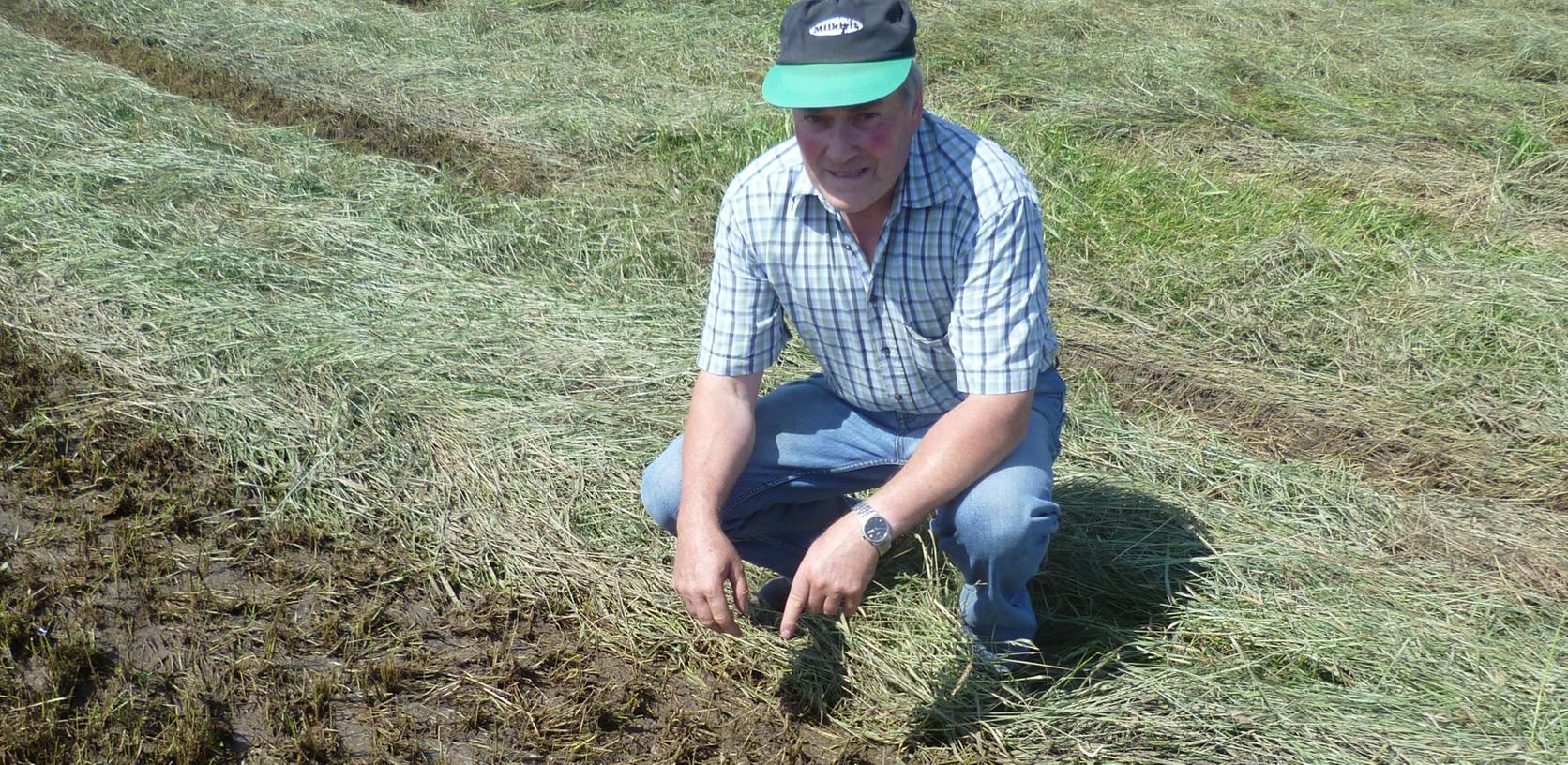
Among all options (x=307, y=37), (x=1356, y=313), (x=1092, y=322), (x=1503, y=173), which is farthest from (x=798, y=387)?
(x=307, y=37)

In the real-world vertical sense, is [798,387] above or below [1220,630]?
above

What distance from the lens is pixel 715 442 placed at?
7.47ft

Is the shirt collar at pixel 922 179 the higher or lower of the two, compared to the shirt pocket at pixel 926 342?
higher

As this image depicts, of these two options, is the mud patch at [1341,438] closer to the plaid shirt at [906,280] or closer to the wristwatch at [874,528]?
the plaid shirt at [906,280]

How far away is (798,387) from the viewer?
256 centimetres

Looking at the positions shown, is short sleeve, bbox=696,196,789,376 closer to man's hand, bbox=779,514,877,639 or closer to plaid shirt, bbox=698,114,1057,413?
plaid shirt, bbox=698,114,1057,413

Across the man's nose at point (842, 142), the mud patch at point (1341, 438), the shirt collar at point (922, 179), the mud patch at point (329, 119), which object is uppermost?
the man's nose at point (842, 142)

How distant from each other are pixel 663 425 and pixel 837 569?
1.47 meters

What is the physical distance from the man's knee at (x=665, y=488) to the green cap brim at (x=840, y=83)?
2.48 feet

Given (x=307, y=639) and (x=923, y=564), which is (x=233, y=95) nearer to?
(x=307, y=639)

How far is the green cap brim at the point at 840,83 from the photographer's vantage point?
1.99 metres

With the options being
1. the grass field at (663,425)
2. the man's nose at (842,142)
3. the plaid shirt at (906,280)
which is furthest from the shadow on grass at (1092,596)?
the man's nose at (842,142)

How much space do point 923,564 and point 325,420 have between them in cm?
166

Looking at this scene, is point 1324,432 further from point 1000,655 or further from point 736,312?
point 736,312
